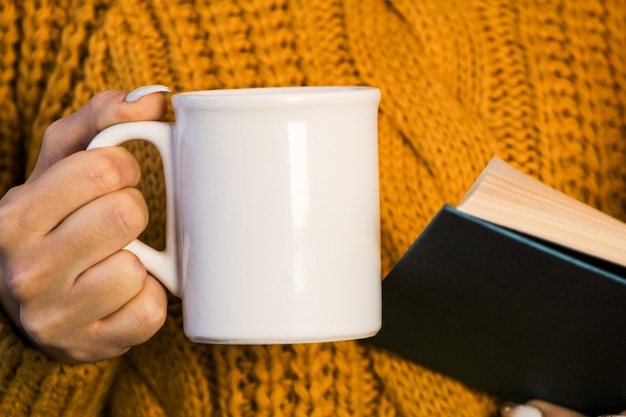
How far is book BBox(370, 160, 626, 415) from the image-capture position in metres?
0.55

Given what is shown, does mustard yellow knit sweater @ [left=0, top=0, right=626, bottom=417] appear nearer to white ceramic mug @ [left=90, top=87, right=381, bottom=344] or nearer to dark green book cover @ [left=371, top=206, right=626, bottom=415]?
dark green book cover @ [left=371, top=206, right=626, bottom=415]

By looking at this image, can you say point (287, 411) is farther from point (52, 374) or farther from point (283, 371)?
point (52, 374)

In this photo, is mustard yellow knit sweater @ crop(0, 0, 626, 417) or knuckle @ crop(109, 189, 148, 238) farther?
mustard yellow knit sweater @ crop(0, 0, 626, 417)

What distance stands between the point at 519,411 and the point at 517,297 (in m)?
0.20

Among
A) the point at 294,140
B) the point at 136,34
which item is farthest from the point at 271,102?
the point at 136,34

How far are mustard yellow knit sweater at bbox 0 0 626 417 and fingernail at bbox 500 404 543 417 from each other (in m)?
0.03

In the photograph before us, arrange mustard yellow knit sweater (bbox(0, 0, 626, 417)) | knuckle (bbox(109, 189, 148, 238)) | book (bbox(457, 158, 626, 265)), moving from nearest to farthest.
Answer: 1. book (bbox(457, 158, 626, 265))
2. knuckle (bbox(109, 189, 148, 238))
3. mustard yellow knit sweater (bbox(0, 0, 626, 417))

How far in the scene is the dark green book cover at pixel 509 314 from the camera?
559 mm

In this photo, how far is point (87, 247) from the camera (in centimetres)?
66

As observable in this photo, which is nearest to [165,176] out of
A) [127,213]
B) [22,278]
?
[127,213]

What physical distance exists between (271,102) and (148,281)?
0.20 m

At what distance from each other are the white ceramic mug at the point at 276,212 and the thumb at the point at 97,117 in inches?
2.8

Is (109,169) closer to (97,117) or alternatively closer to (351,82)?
(97,117)

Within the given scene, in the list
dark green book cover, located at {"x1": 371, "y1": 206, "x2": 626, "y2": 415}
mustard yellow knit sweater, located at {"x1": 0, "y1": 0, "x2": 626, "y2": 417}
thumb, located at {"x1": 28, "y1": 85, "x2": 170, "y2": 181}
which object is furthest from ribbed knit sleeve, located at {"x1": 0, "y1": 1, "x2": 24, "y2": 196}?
dark green book cover, located at {"x1": 371, "y1": 206, "x2": 626, "y2": 415}
